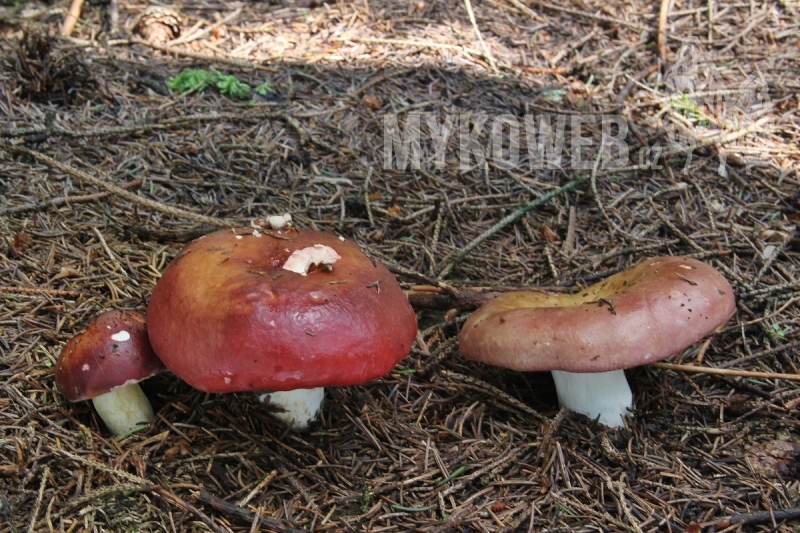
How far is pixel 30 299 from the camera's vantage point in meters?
2.96

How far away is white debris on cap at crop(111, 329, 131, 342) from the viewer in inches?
94.1

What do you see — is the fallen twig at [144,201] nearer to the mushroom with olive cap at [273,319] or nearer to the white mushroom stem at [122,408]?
the mushroom with olive cap at [273,319]

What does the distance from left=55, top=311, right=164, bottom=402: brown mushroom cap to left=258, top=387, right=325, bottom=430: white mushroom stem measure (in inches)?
19.7

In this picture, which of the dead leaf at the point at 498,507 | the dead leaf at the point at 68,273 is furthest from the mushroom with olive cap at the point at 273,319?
the dead leaf at the point at 68,273

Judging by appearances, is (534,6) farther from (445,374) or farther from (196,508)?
(196,508)

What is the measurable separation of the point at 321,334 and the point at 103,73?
3.84 metres

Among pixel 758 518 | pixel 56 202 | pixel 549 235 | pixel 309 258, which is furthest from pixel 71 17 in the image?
pixel 758 518

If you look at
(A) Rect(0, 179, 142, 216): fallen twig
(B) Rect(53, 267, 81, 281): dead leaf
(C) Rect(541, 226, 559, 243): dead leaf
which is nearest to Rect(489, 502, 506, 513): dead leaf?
(C) Rect(541, 226, 559, 243): dead leaf

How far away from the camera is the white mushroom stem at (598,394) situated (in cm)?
275

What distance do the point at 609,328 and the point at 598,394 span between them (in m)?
0.53

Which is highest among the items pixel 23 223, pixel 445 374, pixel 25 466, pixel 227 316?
pixel 227 316

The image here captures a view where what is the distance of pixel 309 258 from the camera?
246 centimetres

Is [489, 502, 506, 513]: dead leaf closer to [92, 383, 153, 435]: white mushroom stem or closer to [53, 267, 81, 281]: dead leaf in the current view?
[92, 383, 153, 435]: white mushroom stem

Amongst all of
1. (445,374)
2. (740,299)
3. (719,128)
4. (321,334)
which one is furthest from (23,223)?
(719,128)
